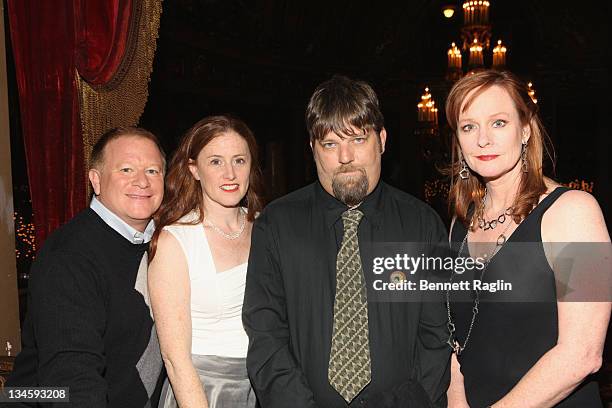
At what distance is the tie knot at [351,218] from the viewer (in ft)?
7.81

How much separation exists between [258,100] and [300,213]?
29.0 feet

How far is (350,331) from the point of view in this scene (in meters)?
2.25

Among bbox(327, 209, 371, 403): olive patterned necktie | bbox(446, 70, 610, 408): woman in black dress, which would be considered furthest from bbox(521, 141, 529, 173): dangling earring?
bbox(327, 209, 371, 403): olive patterned necktie

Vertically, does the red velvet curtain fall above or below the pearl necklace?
above

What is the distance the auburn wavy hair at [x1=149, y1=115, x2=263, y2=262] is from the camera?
262 centimetres

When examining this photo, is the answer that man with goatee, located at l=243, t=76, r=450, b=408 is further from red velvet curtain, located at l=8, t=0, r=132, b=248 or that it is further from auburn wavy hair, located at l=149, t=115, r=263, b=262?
red velvet curtain, located at l=8, t=0, r=132, b=248

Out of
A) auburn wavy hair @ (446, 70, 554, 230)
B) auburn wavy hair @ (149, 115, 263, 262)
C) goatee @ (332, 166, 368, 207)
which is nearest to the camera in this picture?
auburn wavy hair @ (446, 70, 554, 230)

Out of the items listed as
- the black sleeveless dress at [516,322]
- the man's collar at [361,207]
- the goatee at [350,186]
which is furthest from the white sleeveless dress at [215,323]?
the black sleeveless dress at [516,322]

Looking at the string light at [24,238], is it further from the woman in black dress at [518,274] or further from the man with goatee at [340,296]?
the woman in black dress at [518,274]

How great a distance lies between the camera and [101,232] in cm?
247

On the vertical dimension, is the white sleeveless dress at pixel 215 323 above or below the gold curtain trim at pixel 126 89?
below

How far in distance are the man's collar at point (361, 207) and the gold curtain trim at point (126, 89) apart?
1.63 m

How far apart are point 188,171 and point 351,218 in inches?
32.2

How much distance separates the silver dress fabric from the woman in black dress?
35.3 inches
